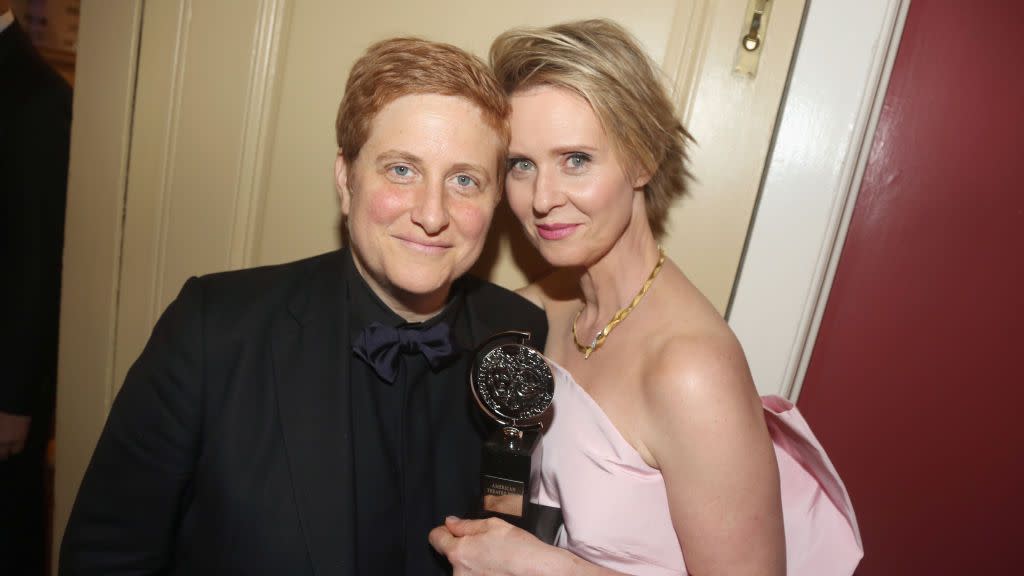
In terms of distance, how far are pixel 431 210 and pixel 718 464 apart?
3.18ft

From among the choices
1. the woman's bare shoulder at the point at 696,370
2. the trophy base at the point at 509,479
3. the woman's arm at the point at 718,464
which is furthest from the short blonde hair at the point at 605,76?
the trophy base at the point at 509,479

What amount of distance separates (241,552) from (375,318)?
0.71m

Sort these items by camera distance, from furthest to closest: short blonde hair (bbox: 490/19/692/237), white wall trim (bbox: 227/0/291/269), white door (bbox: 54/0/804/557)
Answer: white wall trim (bbox: 227/0/291/269)
white door (bbox: 54/0/804/557)
short blonde hair (bbox: 490/19/692/237)

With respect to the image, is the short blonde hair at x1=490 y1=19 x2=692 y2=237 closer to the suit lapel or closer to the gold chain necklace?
the gold chain necklace

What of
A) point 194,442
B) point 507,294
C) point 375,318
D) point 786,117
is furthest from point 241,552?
point 786,117

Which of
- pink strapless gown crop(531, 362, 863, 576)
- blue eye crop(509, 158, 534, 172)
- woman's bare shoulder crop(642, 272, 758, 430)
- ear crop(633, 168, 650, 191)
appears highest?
ear crop(633, 168, 650, 191)

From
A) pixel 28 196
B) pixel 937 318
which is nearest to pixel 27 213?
pixel 28 196

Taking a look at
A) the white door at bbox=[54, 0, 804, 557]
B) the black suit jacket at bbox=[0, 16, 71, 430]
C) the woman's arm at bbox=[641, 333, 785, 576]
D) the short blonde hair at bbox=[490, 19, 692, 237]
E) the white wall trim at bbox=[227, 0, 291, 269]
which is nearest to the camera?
the woman's arm at bbox=[641, 333, 785, 576]

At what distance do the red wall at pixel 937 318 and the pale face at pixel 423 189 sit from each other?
4.79 ft

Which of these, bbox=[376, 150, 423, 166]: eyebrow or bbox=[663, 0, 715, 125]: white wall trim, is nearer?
bbox=[376, 150, 423, 166]: eyebrow

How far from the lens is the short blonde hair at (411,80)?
1.56 metres

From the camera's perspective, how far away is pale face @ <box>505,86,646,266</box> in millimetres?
1679

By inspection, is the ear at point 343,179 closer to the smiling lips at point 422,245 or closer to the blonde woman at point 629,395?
the smiling lips at point 422,245

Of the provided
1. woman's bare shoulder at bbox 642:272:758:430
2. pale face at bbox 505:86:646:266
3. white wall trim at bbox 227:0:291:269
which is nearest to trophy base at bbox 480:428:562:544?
woman's bare shoulder at bbox 642:272:758:430
